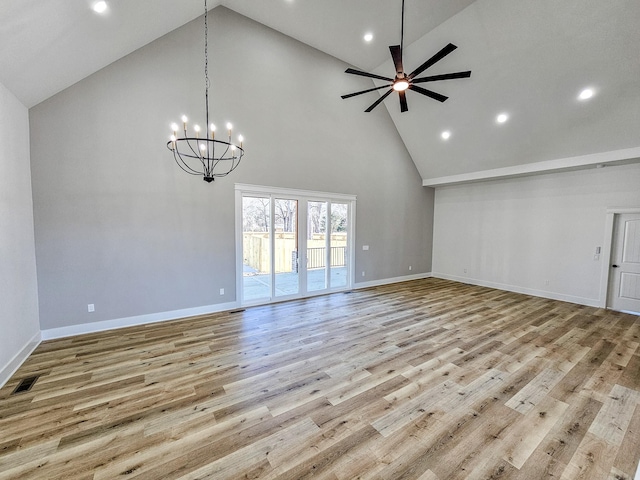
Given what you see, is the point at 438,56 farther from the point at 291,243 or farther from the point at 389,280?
the point at 389,280

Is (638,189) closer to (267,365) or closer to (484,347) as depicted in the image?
(484,347)

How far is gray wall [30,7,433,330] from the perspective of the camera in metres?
3.63

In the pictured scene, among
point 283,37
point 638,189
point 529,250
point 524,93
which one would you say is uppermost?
point 283,37

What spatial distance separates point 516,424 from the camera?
2152 mm

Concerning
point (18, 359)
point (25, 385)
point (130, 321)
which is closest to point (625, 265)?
point (130, 321)

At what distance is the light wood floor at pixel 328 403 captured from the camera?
1.77 meters

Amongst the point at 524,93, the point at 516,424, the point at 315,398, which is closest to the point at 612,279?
the point at 524,93

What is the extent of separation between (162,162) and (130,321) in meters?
2.63

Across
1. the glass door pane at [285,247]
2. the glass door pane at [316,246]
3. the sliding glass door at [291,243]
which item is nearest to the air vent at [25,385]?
the sliding glass door at [291,243]

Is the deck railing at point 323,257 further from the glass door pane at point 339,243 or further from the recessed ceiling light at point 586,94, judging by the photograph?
the recessed ceiling light at point 586,94

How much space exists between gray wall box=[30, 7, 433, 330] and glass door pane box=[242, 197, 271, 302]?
302 millimetres

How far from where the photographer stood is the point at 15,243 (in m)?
3.01

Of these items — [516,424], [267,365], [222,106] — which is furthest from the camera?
[222,106]

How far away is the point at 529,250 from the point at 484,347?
4258 millimetres
